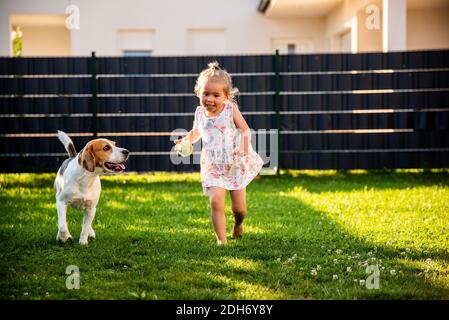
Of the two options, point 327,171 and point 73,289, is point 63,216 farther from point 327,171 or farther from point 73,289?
point 327,171

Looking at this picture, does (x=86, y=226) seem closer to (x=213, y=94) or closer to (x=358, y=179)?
(x=213, y=94)

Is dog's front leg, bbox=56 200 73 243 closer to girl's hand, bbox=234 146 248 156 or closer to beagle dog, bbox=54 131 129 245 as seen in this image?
beagle dog, bbox=54 131 129 245

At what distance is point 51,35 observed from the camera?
66.1 ft

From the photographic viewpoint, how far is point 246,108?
35.3ft

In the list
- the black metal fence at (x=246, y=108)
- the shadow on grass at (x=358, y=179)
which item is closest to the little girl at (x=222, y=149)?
the shadow on grass at (x=358, y=179)

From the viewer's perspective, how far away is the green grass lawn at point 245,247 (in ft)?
12.9

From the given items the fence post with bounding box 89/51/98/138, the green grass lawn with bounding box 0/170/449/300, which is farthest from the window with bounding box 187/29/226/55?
the green grass lawn with bounding box 0/170/449/300

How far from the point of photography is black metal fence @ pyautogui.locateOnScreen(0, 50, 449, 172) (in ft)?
34.9

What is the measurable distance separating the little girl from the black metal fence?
5.05 m

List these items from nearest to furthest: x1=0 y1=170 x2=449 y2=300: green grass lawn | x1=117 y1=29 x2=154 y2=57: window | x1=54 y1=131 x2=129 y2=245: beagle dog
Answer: x1=0 y1=170 x2=449 y2=300: green grass lawn → x1=54 y1=131 x2=129 y2=245: beagle dog → x1=117 y1=29 x2=154 y2=57: window

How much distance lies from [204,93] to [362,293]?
2.40 m

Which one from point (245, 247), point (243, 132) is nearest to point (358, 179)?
point (243, 132)

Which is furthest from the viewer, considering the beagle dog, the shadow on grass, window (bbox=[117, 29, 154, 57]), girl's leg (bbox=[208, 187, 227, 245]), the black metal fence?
window (bbox=[117, 29, 154, 57])

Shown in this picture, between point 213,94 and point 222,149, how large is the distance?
48cm
